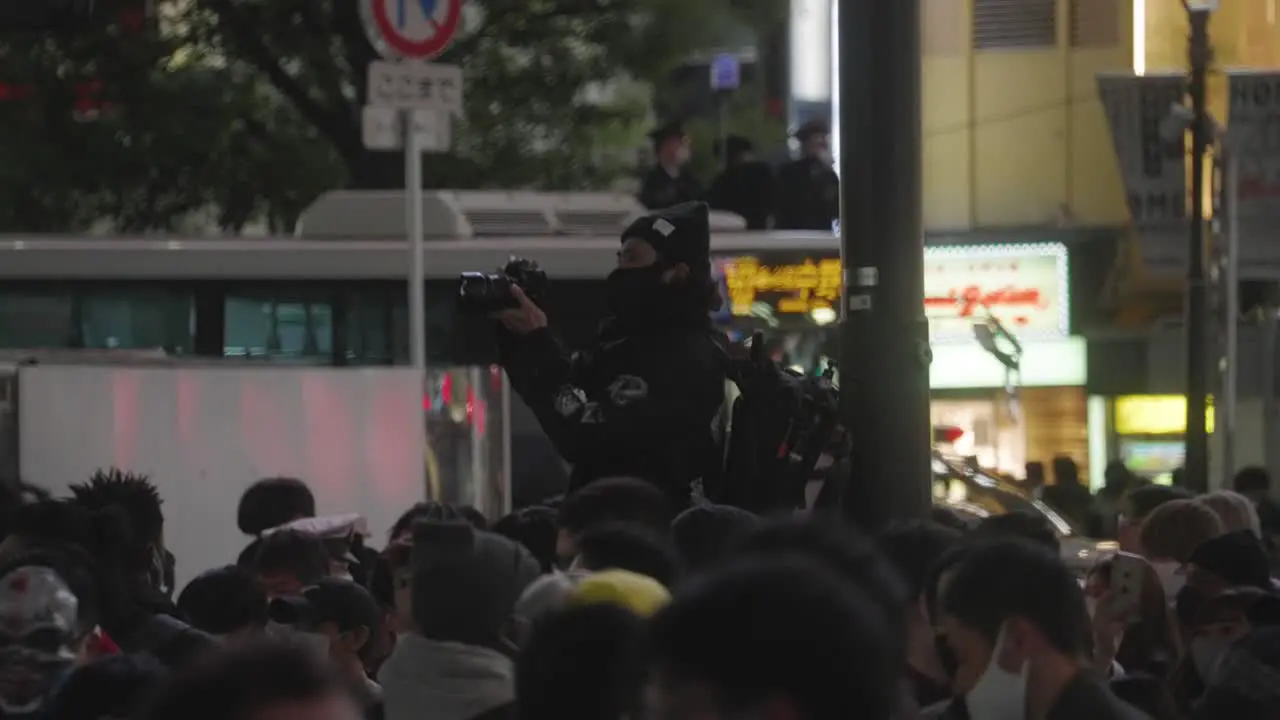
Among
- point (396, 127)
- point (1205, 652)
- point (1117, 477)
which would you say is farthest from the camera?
point (1117, 477)

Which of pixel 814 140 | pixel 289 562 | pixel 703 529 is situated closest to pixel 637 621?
pixel 703 529

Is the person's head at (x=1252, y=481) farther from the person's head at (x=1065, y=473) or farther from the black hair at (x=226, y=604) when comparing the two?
the black hair at (x=226, y=604)

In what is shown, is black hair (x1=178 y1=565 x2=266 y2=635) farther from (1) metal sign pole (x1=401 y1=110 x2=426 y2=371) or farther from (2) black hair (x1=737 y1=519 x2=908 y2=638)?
(1) metal sign pole (x1=401 y1=110 x2=426 y2=371)

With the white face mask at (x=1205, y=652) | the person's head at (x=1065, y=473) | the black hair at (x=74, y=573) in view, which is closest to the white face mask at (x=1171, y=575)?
the white face mask at (x=1205, y=652)

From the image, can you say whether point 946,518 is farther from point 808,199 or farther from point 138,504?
point 808,199

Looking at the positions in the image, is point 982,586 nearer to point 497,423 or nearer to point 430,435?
point 430,435

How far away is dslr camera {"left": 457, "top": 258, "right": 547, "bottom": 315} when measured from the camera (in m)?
6.48

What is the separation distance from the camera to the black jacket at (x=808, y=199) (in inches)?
748

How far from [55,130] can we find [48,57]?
2.17ft

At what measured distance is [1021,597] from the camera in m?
4.04

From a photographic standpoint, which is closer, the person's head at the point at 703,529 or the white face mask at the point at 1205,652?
the person's head at the point at 703,529

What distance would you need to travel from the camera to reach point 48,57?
2133 cm

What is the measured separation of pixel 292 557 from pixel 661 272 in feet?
4.24

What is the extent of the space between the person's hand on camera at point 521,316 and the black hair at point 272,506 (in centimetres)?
187
